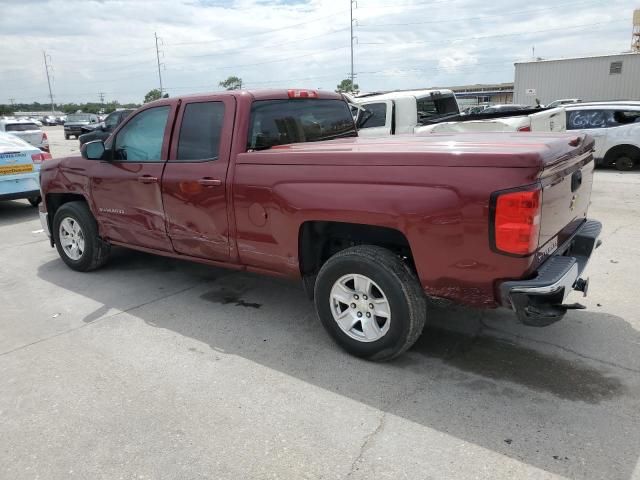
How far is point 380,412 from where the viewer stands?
2980 millimetres

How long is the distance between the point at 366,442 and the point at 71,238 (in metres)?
4.44

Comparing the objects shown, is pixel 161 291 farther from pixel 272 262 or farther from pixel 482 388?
pixel 482 388

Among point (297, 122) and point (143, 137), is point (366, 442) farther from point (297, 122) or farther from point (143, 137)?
point (143, 137)

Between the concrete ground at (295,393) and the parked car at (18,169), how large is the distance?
4.55m

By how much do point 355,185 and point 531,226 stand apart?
1066mm

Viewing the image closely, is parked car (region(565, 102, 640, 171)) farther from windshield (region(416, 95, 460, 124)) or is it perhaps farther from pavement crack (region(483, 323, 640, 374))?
pavement crack (region(483, 323, 640, 374))

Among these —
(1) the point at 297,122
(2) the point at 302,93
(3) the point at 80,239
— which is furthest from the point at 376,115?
(3) the point at 80,239

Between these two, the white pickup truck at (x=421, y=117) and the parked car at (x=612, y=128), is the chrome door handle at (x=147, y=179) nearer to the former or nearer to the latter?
the white pickup truck at (x=421, y=117)

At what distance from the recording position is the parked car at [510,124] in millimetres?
8312

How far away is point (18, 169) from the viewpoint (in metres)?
8.75

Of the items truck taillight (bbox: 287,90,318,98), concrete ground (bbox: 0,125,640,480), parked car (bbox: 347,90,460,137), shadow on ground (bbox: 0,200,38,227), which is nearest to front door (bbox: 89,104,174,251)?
concrete ground (bbox: 0,125,640,480)

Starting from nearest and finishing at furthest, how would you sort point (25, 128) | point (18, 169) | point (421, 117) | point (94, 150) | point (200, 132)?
point (200, 132) → point (94, 150) → point (18, 169) → point (421, 117) → point (25, 128)

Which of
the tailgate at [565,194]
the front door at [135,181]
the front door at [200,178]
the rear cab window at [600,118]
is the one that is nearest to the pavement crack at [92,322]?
the front door at [135,181]

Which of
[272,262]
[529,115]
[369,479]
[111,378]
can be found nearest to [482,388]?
[369,479]
